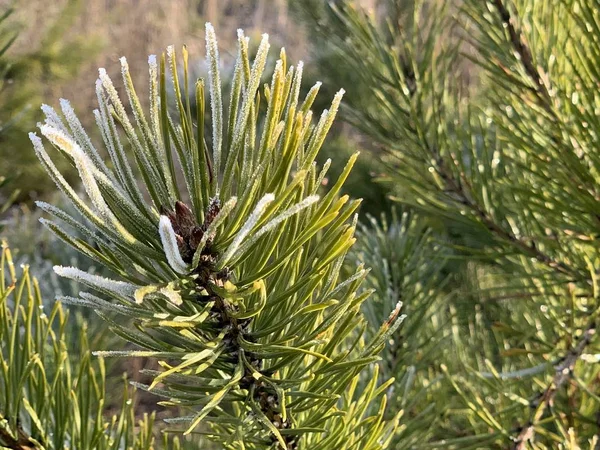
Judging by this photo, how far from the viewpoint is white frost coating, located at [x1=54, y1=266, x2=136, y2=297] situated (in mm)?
169

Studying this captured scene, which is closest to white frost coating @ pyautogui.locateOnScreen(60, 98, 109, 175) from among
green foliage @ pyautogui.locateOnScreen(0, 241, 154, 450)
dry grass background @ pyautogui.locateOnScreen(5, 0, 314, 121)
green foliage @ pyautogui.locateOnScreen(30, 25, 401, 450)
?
green foliage @ pyautogui.locateOnScreen(30, 25, 401, 450)

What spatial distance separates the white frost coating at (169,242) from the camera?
6.4 inches

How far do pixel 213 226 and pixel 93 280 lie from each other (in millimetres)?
41

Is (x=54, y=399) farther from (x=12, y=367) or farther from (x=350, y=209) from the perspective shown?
(x=350, y=209)

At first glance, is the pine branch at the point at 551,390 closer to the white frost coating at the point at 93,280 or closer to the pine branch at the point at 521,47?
the pine branch at the point at 521,47

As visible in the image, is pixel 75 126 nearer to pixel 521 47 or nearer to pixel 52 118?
pixel 52 118

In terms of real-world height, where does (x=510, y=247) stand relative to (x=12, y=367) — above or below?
above

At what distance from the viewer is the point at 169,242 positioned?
17 centimetres

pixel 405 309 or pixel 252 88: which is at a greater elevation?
pixel 252 88

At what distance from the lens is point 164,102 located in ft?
0.59

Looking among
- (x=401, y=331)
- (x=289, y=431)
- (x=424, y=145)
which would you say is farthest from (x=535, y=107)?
(x=289, y=431)

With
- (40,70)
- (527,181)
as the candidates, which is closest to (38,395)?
(527,181)

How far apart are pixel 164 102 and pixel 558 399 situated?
1.50 ft

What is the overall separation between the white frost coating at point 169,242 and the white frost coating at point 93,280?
0.02 metres
